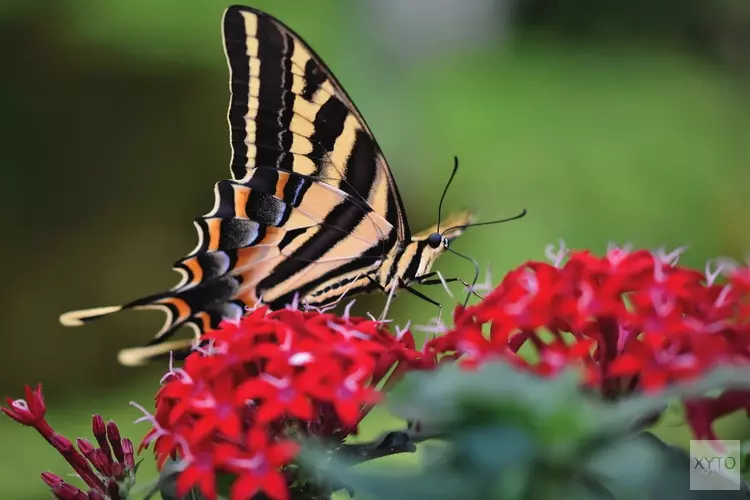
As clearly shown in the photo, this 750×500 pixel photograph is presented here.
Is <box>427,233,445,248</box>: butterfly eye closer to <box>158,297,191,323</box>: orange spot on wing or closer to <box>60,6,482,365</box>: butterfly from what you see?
<box>60,6,482,365</box>: butterfly

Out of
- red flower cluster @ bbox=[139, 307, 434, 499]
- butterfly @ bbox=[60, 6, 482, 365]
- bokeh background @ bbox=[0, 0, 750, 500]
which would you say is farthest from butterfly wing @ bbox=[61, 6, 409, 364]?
bokeh background @ bbox=[0, 0, 750, 500]

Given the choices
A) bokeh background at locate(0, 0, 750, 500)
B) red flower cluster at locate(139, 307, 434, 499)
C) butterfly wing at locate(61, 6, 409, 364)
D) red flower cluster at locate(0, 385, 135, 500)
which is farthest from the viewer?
bokeh background at locate(0, 0, 750, 500)

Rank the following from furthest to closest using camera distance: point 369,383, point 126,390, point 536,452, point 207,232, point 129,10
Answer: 1. point 129,10
2. point 126,390
3. point 207,232
4. point 369,383
5. point 536,452

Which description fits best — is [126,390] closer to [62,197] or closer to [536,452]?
[62,197]

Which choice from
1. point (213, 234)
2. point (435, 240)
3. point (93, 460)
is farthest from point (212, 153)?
point (93, 460)

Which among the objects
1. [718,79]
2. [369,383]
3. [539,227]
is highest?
[718,79]

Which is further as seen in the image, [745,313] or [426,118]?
[426,118]

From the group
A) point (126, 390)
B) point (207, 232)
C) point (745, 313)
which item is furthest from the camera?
point (126, 390)

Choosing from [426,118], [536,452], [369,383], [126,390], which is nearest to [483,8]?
[426,118]
